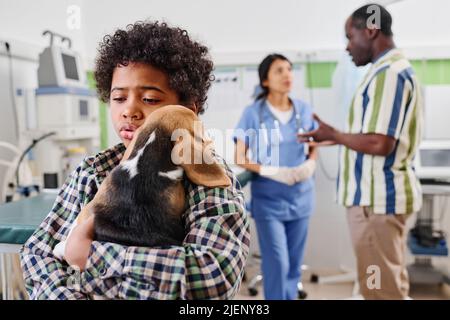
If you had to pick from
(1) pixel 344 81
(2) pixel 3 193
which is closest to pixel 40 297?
(2) pixel 3 193

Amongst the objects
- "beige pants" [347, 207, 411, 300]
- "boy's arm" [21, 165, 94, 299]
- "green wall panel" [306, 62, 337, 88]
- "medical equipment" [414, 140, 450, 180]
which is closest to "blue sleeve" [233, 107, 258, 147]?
"boy's arm" [21, 165, 94, 299]

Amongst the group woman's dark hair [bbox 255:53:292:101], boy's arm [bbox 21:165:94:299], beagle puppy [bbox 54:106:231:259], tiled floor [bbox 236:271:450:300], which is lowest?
tiled floor [bbox 236:271:450:300]

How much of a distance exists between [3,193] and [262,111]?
105cm

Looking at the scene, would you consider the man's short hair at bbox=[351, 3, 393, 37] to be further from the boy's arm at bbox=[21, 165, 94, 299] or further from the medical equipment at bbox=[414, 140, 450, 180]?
the medical equipment at bbox=[414, 140, 450, 180]

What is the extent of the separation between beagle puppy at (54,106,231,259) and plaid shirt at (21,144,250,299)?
0.02m

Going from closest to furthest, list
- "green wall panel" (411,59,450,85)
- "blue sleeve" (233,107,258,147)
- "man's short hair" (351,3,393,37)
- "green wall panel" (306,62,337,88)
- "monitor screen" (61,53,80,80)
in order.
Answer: "blue sleeve" (233,107,258,147) < "man's short hair" (351,3,393,37) < "monitor screen" (61,53,80,80) < "green wall panel" (411,59,450,85) < "green wall panel" (306,62,337,88)

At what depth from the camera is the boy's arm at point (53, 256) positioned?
1.85 feet

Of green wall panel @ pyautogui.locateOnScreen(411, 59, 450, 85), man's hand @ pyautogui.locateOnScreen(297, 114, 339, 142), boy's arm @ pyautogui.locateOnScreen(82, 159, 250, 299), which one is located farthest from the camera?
green wall panel @ pyautogui.locateOnScreen(411, 59, 450, 85)

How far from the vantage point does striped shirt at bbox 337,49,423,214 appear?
1.14 m

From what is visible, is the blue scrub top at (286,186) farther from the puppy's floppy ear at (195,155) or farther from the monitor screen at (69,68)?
the puppy's floppy ear at (195,155)

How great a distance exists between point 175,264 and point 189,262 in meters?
0.02

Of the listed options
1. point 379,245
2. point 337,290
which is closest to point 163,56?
point 379,245

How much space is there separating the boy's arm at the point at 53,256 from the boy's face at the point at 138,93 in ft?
0.43

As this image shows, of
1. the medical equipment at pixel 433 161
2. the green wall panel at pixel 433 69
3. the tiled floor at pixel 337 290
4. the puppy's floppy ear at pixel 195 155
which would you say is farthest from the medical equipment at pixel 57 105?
the medical equipment at pixel 433 161
